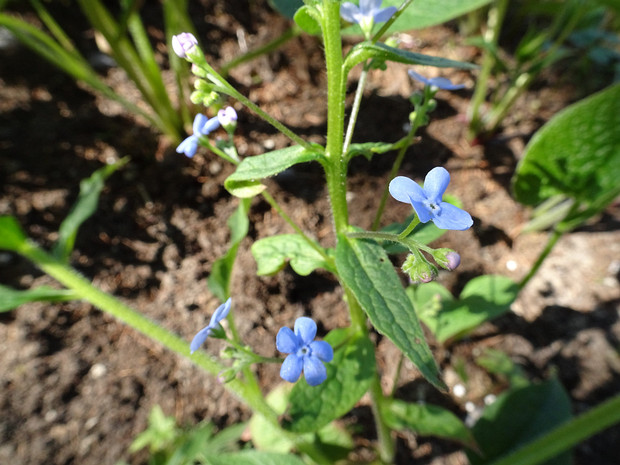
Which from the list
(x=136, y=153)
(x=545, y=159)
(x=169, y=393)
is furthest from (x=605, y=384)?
(x=136, y=153)

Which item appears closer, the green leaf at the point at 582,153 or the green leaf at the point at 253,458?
the green leaf at the point at 253,458

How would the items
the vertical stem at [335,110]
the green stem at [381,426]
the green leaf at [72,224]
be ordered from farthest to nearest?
the green leaf at [72,224] → the green stem at [381,426] → the vertical stem at [335,110]

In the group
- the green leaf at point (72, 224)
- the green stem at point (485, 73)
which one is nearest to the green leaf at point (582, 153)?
the green stem at point (485, 73)

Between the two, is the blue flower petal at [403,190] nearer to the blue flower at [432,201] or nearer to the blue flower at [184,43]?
the blue flower at [432,201]

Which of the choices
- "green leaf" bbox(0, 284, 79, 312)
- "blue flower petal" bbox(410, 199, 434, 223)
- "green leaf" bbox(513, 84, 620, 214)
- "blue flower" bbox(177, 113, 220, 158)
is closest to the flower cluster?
"blue flower" bbox(177, 113, 220, 158)

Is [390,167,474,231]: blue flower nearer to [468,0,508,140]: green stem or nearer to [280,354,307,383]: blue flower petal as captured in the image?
[280,354,307,383]: blue flower petal

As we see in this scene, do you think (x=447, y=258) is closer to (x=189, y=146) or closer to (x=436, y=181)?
(x=436, y=181)

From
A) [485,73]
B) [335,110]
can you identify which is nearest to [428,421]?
[335,110]
